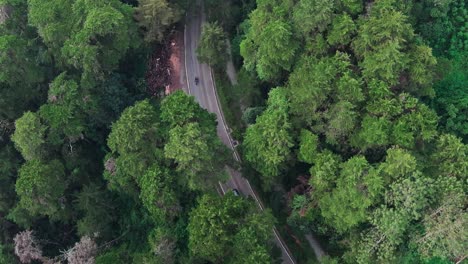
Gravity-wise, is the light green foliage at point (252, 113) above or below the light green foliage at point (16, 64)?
above

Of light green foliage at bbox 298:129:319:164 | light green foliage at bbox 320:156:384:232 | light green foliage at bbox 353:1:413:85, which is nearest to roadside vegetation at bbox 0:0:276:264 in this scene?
light green foliage at bbox 320:156:384:232

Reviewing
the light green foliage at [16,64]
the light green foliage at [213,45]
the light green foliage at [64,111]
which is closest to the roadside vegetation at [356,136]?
the light green foliage at [213,45]

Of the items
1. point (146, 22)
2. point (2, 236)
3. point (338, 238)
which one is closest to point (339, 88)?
point (338, 238)

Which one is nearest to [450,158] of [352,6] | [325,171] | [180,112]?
[325,171]

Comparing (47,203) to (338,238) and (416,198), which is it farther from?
(416,198)

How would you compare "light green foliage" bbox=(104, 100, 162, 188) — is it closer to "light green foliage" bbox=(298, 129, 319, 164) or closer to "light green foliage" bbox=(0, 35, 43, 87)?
"light green foliage" bbox=(0, 35, 43, 87)

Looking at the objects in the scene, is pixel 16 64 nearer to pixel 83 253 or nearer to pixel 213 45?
pixel 83 253

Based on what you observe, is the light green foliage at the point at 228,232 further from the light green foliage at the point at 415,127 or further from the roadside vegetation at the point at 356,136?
the light green foliage at the point at 415,127
